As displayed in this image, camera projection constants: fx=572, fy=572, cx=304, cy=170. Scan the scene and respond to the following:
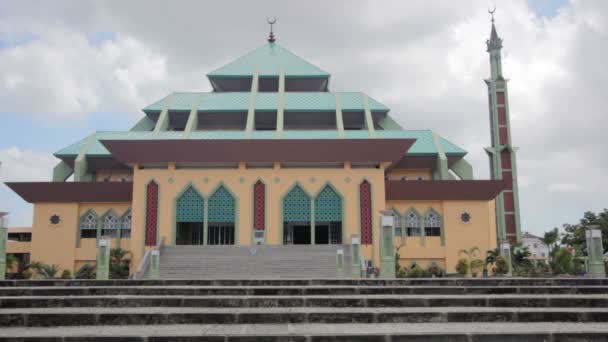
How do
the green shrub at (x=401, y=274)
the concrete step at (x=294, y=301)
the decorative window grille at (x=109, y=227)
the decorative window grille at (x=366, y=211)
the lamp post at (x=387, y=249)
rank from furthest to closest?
the decorative window grille at (x=109, y=227), the decorative window grille at (x=366, y=211), the green shrub at (x=401, y=274), the lamp post at (x=387, y=249), the concrete step at (x=294, y=301)

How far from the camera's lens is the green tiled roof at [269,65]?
29.5m

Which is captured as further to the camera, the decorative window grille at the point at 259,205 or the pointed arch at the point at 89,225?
the pointed arch at the point at 89,225

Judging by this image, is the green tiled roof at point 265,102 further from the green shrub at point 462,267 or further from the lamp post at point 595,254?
the lamp post at point 595,254

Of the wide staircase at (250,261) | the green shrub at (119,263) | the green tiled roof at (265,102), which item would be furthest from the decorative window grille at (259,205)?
the green shrub at (119,263)

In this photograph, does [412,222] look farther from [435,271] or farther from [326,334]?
[326,334]

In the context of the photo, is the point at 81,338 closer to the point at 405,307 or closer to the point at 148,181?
the point at 405,307

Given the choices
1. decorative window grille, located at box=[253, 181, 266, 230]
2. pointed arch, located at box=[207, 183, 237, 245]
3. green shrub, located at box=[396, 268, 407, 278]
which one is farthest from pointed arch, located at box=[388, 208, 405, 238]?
pointed arch, located at box=[207, 183, 237, 245]

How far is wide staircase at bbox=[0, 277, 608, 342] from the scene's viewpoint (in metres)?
5.64

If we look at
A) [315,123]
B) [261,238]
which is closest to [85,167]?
[261,238]

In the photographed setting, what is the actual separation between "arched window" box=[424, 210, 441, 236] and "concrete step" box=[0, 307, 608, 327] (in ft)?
58.5

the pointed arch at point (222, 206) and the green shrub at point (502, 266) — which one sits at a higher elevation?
the pointed arch at point (222, 206)

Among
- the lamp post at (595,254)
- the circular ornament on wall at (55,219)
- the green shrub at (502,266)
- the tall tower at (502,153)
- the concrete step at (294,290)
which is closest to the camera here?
the concrete step at (294,290)

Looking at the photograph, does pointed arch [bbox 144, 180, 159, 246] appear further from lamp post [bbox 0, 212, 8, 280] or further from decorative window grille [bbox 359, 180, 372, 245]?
decorative window grille [bbox 359, 180, 372, 245]

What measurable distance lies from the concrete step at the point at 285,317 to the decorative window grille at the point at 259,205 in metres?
16.2
